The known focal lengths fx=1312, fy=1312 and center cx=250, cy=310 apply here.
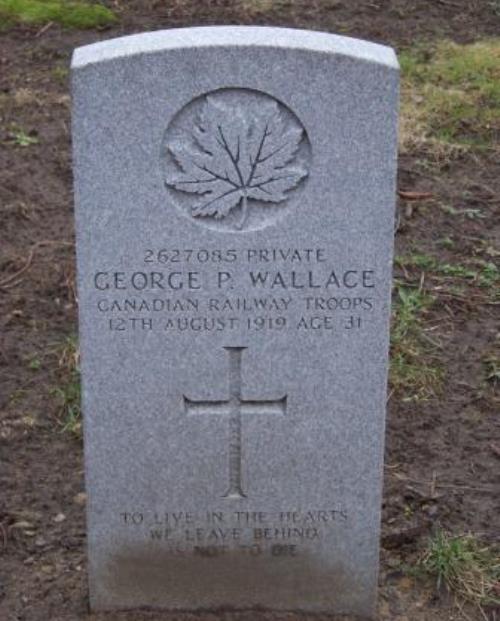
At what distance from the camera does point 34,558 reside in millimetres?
4199

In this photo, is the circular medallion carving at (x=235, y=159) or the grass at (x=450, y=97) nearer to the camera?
the circular medallion carving at (x=235, y=159)

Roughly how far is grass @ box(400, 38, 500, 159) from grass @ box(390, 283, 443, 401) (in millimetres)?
1592

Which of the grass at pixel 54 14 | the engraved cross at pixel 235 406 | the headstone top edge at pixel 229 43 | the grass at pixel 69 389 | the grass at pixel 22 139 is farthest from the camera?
the grass at pixel 54 14

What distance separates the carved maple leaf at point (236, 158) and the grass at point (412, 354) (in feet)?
6.18

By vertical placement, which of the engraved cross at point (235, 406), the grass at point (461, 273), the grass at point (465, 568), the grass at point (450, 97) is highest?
the grass at point (450, 97)

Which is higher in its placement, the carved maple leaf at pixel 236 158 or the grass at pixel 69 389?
the carved maple leaf at pixel 236 158

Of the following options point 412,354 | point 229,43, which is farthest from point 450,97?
point 229,43

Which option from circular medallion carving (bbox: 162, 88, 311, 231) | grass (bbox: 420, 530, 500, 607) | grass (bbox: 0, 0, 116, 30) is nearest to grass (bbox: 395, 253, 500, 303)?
grass (bbox: 420, 530, 500, 607)

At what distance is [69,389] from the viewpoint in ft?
16.7

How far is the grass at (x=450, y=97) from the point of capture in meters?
7.22

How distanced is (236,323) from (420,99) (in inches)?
170

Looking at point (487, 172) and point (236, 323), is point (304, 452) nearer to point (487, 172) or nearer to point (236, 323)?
point (236, 323)

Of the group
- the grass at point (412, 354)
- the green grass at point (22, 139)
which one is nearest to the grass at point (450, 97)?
the grass at point (412, 354)

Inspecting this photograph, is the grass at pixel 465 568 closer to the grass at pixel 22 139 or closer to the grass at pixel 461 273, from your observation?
the grass at pixel 461 273
